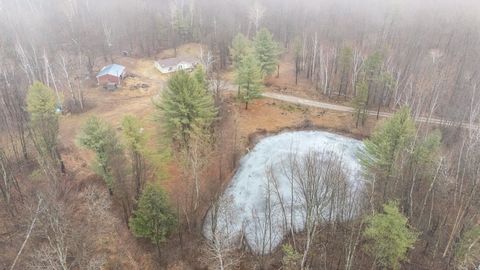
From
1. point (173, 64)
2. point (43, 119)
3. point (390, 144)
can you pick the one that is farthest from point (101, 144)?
point (173, 64)

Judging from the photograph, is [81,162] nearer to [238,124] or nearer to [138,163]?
[138,163]

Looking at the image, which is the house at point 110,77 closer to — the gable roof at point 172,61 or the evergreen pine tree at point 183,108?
the gable roof at point 172,61

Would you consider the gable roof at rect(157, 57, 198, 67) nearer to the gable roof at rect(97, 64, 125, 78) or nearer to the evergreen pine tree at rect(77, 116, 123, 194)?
the gable roof at rect(97, 64, 125, 78)

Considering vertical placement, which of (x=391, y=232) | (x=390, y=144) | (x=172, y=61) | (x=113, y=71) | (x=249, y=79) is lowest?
(x=172, y=61)

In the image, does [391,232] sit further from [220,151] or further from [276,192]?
[220,151]

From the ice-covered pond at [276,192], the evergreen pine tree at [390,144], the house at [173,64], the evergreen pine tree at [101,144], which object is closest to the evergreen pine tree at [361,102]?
the ice-covered pond at [276,192]
